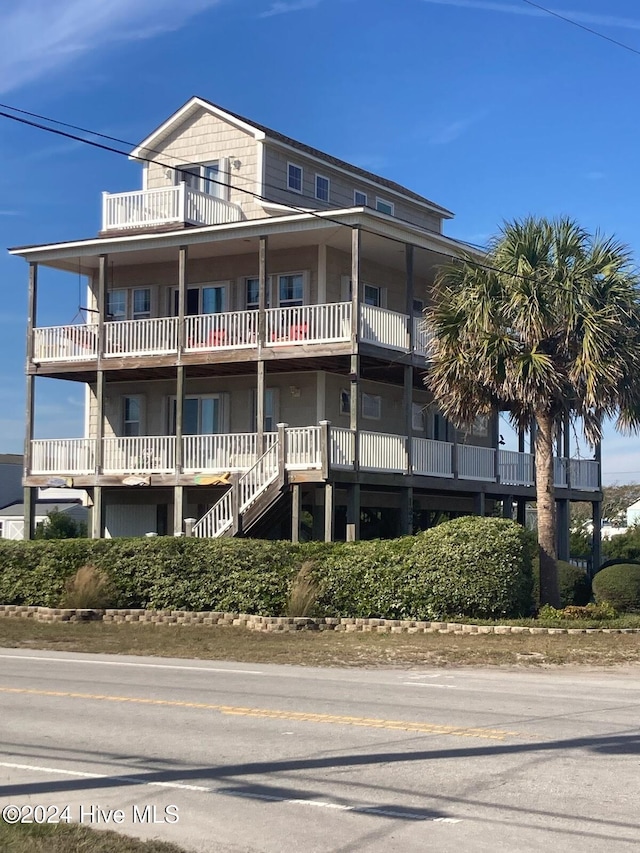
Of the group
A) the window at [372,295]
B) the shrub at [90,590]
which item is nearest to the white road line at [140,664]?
the shrub at [90,590]

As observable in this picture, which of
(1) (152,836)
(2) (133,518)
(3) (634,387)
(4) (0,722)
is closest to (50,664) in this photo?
(4) (0,722)

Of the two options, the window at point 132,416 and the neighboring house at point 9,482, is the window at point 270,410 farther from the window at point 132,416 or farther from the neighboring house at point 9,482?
the neighboring house at point 9,482

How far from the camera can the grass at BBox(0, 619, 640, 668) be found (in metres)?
18.0

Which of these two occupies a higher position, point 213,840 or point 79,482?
point 79,482

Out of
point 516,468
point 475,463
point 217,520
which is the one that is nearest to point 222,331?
point 217,520

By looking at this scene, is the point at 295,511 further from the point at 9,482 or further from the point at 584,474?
the point at 9,482

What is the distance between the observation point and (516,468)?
33.4 metres

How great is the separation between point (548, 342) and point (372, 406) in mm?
9246

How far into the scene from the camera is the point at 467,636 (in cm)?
2052

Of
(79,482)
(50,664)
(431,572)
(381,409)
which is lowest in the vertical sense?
(50,664)

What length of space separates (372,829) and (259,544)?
1610cm

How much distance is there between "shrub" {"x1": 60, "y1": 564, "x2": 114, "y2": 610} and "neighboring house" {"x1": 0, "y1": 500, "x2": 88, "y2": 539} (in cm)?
2368

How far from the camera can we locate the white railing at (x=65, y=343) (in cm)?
3120

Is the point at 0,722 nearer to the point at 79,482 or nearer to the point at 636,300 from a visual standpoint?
the point at 636,300
